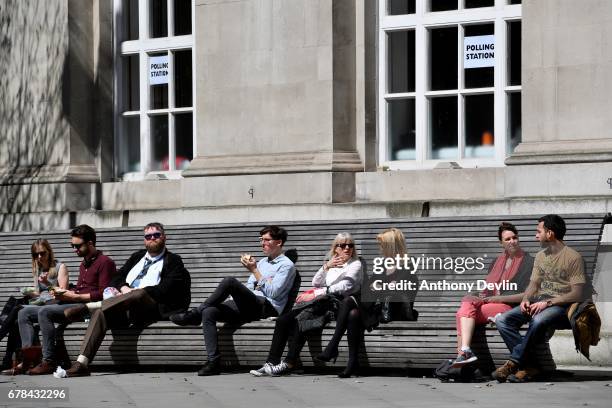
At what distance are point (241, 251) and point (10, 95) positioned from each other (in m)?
4.87

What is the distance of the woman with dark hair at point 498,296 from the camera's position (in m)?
12.6

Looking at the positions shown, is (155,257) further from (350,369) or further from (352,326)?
(350,369)

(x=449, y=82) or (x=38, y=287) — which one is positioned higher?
(x=449, y=82)

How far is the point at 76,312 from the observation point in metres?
14.4

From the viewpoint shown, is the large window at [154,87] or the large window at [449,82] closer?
the large window at [449,82]

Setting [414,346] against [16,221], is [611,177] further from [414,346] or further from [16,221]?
[16,221]

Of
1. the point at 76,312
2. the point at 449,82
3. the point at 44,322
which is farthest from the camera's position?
the point at 449,82

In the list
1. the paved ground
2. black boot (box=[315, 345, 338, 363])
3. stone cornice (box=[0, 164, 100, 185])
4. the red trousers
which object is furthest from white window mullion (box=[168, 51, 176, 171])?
the red trousers

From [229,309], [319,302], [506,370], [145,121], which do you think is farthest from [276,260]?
[145,121]

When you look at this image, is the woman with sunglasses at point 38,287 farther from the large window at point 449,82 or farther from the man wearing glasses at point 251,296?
the large window at point 449,82

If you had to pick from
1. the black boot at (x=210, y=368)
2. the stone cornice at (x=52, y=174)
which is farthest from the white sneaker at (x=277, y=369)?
the stone cornice at (x=52, y=174)

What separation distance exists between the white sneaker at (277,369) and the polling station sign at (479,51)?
430 centimetres

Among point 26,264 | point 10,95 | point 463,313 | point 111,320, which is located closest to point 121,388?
point 111,320

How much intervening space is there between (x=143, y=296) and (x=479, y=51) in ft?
14.4
